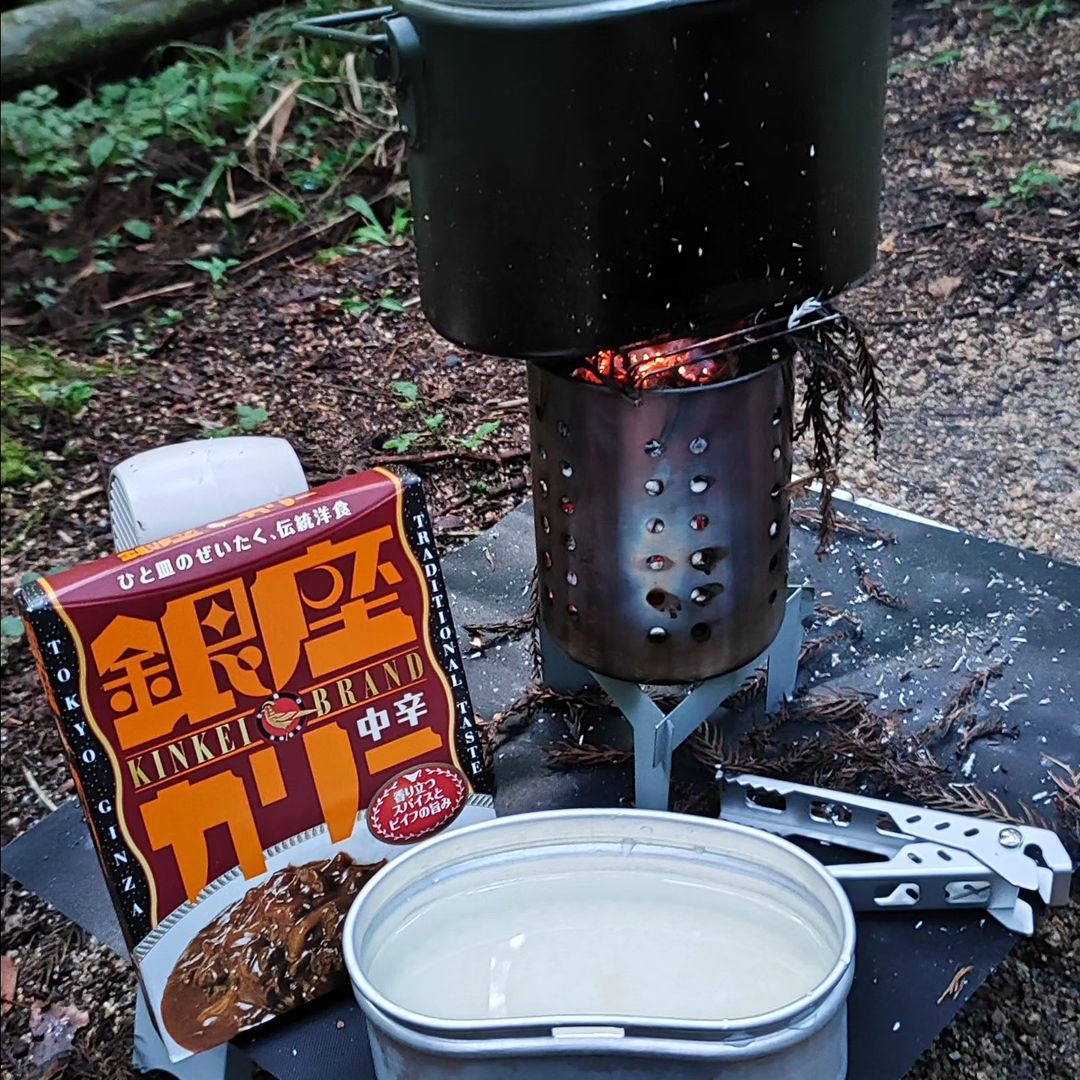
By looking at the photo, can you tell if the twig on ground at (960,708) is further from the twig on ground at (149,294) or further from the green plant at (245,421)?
the twig on ground at (149,294)

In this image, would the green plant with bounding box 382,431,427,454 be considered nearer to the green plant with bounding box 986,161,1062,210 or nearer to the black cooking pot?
the black cooking pot

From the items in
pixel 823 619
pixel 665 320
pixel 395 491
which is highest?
pixel 665 320

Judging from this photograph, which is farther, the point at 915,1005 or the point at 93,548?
the point at 93,548

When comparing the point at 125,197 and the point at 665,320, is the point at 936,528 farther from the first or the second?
the point at 125,197

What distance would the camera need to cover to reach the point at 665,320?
1002mm

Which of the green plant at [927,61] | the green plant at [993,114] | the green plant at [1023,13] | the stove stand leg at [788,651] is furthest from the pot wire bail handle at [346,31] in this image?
the green plant at [1023,13]

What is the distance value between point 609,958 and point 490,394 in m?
1.58

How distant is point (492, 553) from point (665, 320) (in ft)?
2.66

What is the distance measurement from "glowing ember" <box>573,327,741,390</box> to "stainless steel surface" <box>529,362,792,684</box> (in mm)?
13

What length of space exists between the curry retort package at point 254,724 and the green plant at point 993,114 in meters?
2.65

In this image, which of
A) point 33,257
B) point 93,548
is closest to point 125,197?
point 33,257

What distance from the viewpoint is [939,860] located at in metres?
1.18

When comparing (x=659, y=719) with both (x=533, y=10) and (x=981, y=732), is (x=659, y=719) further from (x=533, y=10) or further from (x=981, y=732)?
(x=533, y=10)

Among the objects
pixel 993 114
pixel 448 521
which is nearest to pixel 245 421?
pixel 448 521
